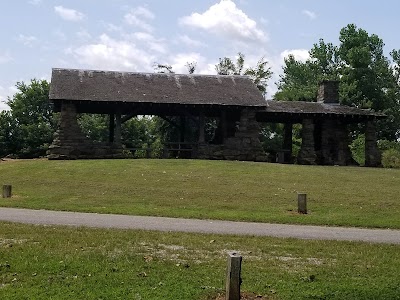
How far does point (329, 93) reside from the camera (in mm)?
36031

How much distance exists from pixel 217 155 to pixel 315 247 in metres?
22.5

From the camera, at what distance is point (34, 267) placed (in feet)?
25.3

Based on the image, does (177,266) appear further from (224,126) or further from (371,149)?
(371,149)

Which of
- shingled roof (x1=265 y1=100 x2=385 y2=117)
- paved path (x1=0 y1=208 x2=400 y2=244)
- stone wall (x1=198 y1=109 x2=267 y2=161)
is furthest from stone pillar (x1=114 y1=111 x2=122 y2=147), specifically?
paved path (x1=0 y1=208 x2=400 y2=244)

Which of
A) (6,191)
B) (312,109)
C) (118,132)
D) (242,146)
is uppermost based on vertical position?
(312,109)

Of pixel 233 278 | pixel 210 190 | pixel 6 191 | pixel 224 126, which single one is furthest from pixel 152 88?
pixel 233 278

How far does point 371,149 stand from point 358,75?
22.7 meters

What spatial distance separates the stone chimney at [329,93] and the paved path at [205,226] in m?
24.3

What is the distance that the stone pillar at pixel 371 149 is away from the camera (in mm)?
32625

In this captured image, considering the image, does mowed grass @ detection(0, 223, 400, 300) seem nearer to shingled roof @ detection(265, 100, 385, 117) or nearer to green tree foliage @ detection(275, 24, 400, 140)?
shingled roof @ detection(265, 100, 385, 117)

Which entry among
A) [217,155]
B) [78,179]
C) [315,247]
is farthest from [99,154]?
[315,247]

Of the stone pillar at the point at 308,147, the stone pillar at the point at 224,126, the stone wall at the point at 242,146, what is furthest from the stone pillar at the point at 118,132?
the stone pillar at the point at 308,147

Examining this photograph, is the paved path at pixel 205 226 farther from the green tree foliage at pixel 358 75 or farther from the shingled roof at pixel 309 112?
the green tree foliage at pixel 358 75

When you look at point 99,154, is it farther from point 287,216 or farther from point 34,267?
point 34,267
